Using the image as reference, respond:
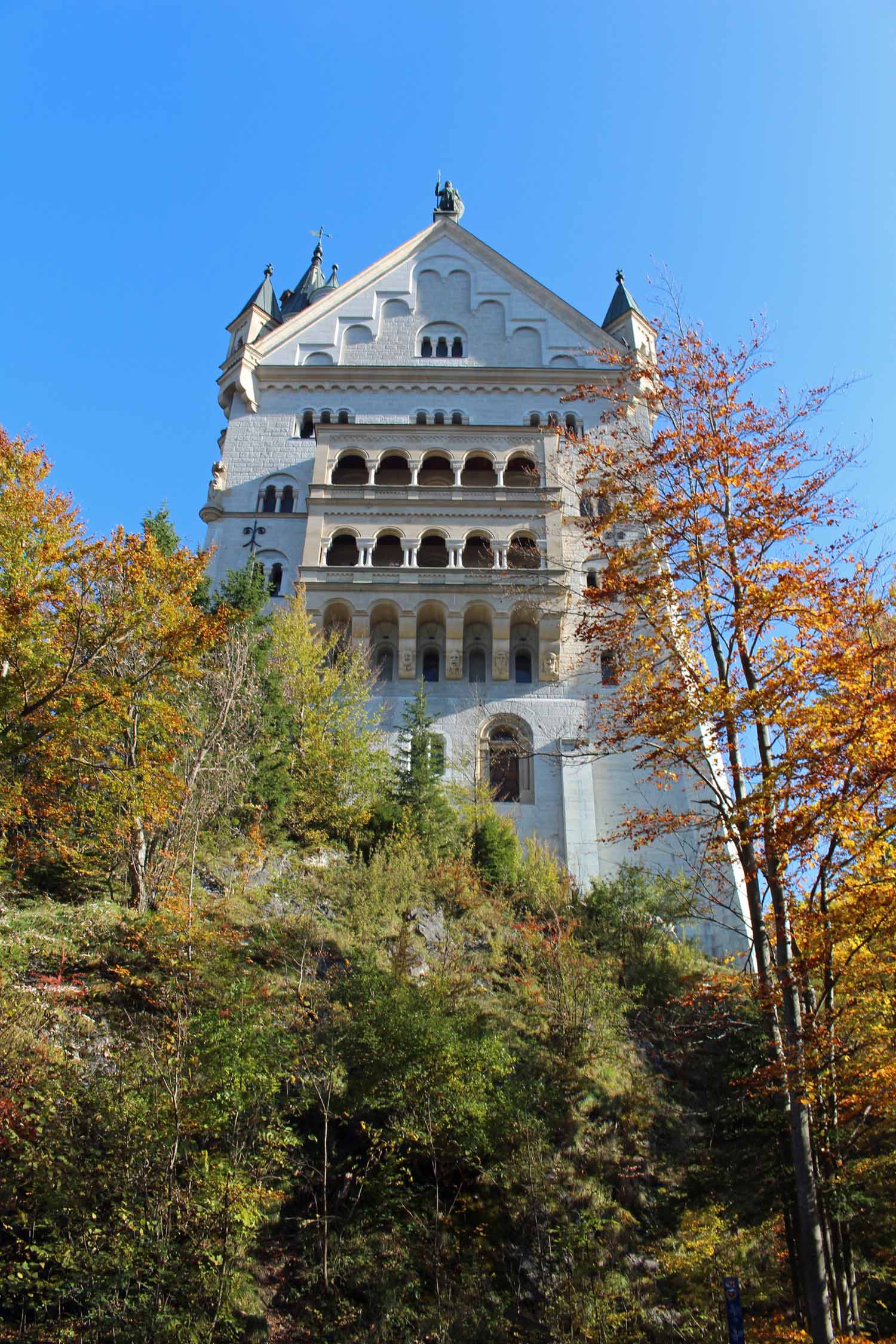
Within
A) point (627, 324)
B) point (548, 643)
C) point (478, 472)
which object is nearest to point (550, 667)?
point (548, 643)

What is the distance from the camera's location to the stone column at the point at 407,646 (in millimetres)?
28281

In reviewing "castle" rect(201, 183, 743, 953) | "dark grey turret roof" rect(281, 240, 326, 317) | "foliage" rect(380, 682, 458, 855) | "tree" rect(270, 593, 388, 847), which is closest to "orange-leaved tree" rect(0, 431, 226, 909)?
"tree" rect(270, 593, 388, 847)

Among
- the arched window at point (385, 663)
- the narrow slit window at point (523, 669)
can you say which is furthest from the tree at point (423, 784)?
the narrow slit window at point (523, 669)

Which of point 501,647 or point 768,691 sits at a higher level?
point 501,647

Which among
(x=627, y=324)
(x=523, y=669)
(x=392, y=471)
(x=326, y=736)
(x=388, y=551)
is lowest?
(x=326, y=736)

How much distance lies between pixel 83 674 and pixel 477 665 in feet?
53.1

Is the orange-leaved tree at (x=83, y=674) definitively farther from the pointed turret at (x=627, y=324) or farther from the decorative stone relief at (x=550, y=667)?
the pointed turret at (x=627, y=324)

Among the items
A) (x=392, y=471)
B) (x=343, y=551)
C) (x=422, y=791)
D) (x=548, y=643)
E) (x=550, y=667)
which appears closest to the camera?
(x=422, y=791)

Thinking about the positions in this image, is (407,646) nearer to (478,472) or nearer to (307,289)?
(478,472)

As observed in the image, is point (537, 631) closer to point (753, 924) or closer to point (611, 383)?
point (611, 383)

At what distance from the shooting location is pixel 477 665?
29312mm

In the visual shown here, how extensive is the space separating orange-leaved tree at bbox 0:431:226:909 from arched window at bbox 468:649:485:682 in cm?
1248

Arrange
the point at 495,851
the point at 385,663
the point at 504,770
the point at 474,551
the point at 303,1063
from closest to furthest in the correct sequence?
1. the point at 303,1063
2. the point at 495,851
3. the point at 504,770
4. the point at 385,663
5. the point at 474,551

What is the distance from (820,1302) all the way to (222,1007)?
22.9 ft
